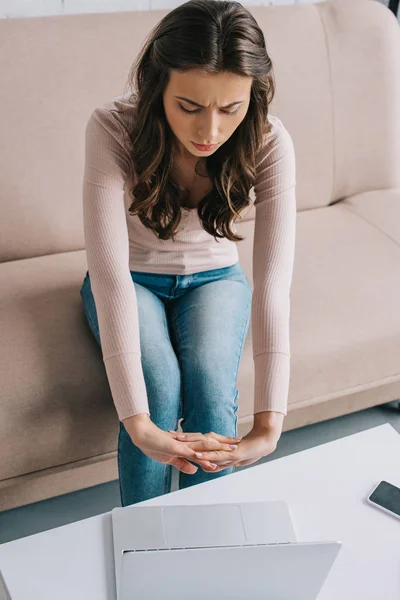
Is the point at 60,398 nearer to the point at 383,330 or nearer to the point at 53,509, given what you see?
the point at 53,509

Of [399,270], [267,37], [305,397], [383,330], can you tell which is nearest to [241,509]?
[305,397]

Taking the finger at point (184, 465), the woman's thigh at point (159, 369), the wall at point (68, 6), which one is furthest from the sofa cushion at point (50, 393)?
the wall at point (68, 6)

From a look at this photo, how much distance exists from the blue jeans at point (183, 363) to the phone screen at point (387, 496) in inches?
10.1

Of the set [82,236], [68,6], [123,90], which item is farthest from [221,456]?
[68,6]

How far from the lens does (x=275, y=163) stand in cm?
138

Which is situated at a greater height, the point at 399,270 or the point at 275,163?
the point at 275,163

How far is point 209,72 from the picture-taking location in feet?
3.61

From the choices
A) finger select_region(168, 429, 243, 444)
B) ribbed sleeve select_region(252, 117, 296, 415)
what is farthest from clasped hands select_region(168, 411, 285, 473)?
ribbed sleeve select_region(252, 117, 296, 415)

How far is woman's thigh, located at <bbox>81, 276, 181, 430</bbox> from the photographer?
128 cm

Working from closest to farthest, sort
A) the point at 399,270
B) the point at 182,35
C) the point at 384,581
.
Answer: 1. the point at 384,581
2. the point at 182,35
3. the point at 399,270

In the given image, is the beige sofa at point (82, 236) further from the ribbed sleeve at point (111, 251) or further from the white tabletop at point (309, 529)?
the white tabletop at point (309, 529)

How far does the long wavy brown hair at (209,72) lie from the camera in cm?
111

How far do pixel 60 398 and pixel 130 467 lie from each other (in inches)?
7.3

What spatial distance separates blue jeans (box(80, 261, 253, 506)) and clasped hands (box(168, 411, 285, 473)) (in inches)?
3.2
